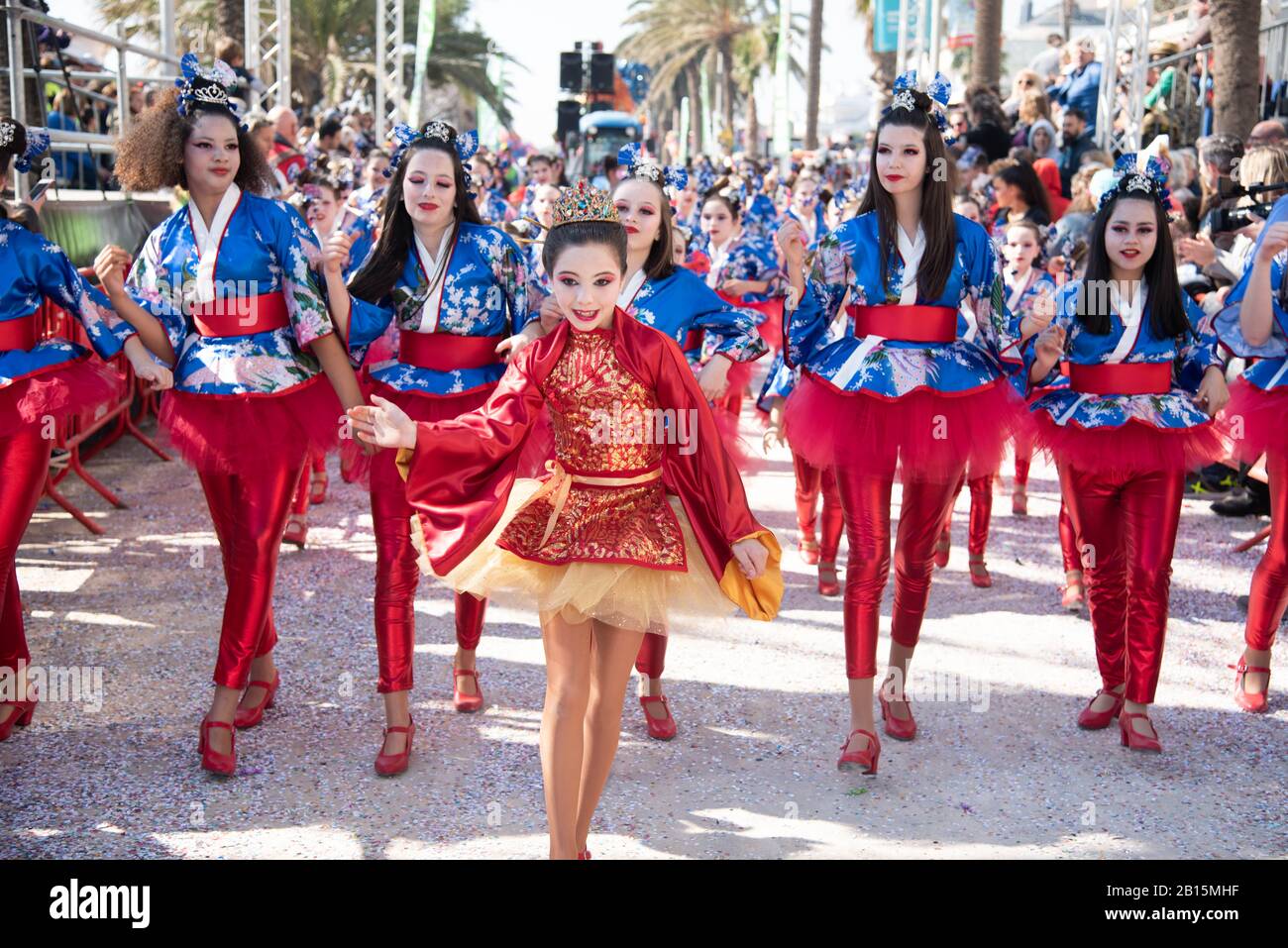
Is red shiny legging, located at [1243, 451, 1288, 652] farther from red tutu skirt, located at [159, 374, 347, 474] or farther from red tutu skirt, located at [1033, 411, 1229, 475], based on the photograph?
red tutu skirt, located at [159, 374, 347, 474]

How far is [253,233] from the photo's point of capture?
15.3 ft

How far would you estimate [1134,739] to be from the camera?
504cm

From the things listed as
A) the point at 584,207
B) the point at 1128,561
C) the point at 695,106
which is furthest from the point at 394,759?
the point at 695,106

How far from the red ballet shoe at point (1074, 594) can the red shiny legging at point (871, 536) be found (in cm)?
206

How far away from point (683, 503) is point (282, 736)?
6.88 feet

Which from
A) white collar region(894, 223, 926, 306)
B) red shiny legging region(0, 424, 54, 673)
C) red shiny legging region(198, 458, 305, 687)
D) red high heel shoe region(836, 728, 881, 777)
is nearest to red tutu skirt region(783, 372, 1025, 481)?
white collar region(894, 223, 926, 306)

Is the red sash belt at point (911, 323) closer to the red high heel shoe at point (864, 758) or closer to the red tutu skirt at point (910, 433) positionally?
the red tutu skirt at point (910, 433)

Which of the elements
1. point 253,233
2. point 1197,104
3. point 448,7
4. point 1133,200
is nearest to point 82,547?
point 253,233

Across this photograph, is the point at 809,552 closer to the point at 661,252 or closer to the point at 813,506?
the point at 813,506

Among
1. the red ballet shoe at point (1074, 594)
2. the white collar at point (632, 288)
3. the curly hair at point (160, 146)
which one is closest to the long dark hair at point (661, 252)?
the white collar at point (632, 288)

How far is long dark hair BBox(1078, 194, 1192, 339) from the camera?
5082 mm

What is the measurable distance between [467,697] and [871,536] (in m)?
1.72

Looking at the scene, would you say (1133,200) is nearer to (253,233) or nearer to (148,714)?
(253,233)

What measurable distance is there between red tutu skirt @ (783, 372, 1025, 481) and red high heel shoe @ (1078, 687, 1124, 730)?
1128 millimetres
